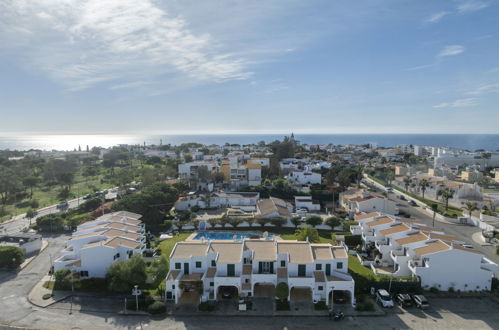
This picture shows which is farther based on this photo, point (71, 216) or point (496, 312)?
point (71, 216)

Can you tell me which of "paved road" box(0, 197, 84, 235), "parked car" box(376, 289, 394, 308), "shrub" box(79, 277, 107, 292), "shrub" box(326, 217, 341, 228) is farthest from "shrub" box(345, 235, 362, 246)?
"paved road" box(0, 197, 84, 235)

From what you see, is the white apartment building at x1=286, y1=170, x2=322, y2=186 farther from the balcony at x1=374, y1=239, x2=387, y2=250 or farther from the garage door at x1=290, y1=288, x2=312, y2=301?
the garage door at x1=290, y1=288, x2=312, y2=301

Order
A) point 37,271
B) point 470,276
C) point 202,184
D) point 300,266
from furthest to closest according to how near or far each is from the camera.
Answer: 1. point 202,184
2. point 37,271
3. point 470,276
4. point 300,266

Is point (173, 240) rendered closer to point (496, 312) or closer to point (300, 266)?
point (300, 266)

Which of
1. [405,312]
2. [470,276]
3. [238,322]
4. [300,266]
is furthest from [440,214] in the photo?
[238,322]

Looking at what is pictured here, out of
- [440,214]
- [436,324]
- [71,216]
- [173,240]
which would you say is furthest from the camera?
[440,214]

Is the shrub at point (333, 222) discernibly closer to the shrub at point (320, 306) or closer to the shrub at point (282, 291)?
the shrub at point (320, 306)
